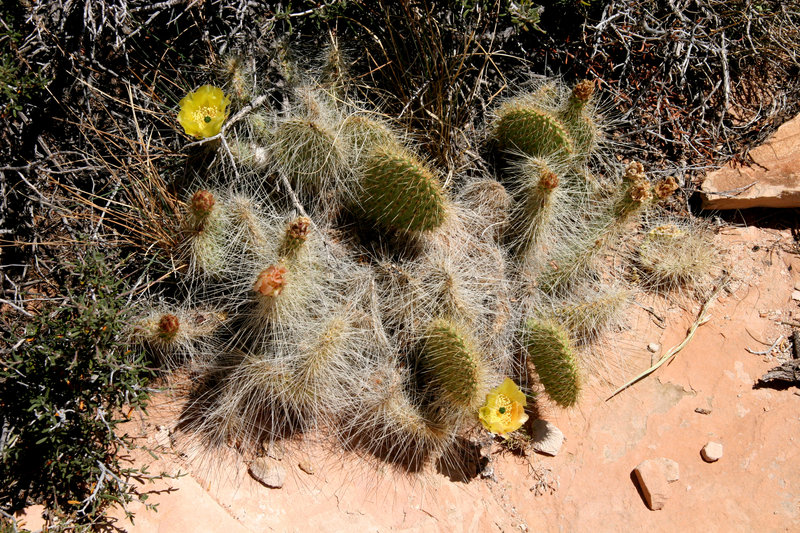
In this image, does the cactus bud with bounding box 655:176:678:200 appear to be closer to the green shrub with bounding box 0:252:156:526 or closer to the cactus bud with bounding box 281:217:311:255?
the cactus bud with bounding box 281:217:311:255

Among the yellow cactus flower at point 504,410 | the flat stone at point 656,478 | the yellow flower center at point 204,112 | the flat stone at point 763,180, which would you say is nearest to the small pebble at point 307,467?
the yellow cactus flower at point 504,410

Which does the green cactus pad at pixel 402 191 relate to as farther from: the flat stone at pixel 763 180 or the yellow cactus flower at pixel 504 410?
the flat stone at pixel 763 180

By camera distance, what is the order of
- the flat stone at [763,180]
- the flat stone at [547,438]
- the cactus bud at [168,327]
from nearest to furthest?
the cactus bud at [168,327]
the flat stone at [547,438]
the flat stone at [763,180]

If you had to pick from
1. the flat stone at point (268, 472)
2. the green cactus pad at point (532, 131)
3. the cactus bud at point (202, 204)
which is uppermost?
the green cactus pad at point (532, 131)

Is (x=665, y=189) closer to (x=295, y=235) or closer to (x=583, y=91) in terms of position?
(x=583, y=91)

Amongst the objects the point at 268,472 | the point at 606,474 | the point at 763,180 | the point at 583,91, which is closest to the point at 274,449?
the point at 268,472

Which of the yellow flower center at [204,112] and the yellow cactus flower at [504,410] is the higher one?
the yellow flower center at [204,112]

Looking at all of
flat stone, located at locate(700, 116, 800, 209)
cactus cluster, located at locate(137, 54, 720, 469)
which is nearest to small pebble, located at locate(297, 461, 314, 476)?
cactus cluster, located at locate(137, 54, 720, 469)

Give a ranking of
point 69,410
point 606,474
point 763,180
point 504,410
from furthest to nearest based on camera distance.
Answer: point 763,180
point 606,474
point 504,410
point 69,410
